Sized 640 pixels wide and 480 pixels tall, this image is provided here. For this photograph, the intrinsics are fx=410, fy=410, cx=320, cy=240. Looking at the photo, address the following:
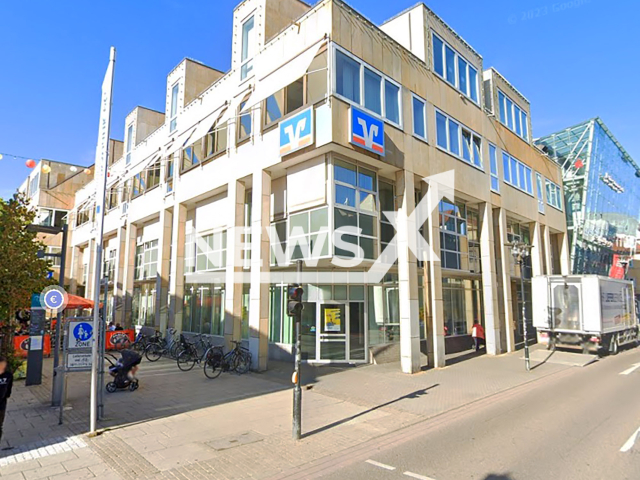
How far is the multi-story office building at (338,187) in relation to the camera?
1370 centimetres

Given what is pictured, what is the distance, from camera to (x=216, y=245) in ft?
61.7

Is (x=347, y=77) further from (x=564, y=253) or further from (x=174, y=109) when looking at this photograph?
(x=564, y=253)

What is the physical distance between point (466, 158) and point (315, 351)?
439 inches

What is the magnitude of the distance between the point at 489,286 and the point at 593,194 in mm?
23955

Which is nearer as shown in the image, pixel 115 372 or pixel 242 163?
pixel 115 372

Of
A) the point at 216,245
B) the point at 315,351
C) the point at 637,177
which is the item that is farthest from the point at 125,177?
the point at 637,177

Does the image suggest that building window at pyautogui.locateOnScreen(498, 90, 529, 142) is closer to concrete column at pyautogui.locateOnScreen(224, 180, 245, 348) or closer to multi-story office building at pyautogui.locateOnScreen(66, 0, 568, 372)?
multi-story office building at pyautogui.locateOnScreen(66, 0, 568, 372)

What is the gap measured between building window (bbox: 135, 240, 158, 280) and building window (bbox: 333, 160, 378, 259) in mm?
14323

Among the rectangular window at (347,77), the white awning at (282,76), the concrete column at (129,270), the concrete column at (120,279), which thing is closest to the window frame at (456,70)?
the rectangular window at (347,77)

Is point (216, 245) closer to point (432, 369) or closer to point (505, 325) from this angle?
point (432, 369)

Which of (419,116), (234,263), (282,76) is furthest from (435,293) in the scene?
(282,76)

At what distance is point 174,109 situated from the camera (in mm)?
22625

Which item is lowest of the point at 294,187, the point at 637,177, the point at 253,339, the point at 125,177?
the point at 253,339

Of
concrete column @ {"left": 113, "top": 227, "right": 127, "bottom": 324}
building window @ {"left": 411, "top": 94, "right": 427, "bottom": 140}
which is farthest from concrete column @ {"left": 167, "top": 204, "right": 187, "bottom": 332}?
building window @ {"left": 411, "top": 94, "right": 427, "bottom": 140}
